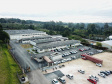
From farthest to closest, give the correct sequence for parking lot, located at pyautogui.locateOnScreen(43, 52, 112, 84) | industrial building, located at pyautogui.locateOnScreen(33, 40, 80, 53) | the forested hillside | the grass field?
the forested hillside, industrial building, located at pyautogui.locateOnScreen(33, 40, 80, 53), parking lot, located at pyautogui.locateOnScreen(43, 52, 112, 84), the grass field

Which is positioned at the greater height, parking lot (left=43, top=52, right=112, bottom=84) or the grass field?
the grass field

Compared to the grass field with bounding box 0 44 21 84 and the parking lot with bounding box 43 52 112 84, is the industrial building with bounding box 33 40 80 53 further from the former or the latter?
the parking lot with bounding box 43 52 112 84

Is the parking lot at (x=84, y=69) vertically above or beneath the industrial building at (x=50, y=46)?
beneath

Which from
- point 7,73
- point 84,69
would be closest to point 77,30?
point 84,69

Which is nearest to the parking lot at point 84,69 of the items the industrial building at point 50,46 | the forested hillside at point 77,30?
the industrial building at point 50,46

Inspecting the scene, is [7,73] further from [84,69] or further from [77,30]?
[77,30]

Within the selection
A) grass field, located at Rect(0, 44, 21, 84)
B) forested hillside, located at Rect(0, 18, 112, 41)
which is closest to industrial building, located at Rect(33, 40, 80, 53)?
grass field, located at Rect(0, 44, 21, 84)

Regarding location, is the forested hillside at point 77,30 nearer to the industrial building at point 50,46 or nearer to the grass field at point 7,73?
the industrial building at point 50,46

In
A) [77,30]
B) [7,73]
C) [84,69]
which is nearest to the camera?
[7,73]

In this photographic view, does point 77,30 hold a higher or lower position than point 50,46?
higher

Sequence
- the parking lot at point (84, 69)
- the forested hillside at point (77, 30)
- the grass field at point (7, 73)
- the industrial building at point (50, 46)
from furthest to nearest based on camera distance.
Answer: the forested hillside at point (77, 30), the industrial building at point (50, 46), the parking lot at point (84, 69), the grass field at point (7, 73)

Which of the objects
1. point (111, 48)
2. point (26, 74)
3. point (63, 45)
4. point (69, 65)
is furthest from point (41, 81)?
point (111, 48)

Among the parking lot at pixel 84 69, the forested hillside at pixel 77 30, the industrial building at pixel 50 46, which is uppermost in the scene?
the forested hillside at pixel 77 30

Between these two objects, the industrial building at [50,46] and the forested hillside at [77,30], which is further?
the forested hillside at [77,30]
